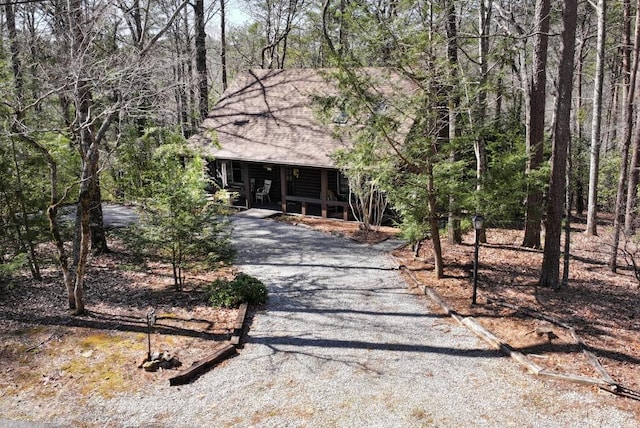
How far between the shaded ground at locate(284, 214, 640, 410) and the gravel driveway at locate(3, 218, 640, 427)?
2.14ft

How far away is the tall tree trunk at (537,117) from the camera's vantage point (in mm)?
10828

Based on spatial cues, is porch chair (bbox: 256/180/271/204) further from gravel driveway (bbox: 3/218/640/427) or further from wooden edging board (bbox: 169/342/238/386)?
wooden edging board (bbox: 169/342/238/386)

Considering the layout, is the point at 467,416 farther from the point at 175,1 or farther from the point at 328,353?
the point at 175,1

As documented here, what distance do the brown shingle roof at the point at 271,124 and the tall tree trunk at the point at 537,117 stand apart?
20.4 ft

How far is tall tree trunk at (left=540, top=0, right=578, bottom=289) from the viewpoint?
8.70 m

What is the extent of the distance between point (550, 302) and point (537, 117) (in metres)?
5.24

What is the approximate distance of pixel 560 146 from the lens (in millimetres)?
8953

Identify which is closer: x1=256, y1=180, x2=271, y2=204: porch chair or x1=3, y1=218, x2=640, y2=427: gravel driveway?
x1=3, y1=218, x2=640, y2=427: gravel driveway

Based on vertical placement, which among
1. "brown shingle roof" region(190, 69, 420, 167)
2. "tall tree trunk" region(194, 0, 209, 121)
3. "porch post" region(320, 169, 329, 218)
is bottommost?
"porch post" region(320, 169, 329, 218)

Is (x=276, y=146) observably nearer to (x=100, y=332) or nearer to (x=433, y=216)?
(x=433, y=216)

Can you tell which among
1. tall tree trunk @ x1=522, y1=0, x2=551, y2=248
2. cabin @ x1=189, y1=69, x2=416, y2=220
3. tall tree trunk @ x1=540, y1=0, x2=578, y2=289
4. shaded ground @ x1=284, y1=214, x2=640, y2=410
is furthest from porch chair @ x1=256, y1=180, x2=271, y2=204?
tall tree trunk @ x1=540, y1=0, x2=578, y2=289

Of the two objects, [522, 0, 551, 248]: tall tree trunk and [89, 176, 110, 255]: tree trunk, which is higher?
[522, 0, 551, 248]: tall tree trunk

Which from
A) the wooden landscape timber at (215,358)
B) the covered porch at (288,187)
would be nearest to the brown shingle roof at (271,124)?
the covered porch at (288,187)

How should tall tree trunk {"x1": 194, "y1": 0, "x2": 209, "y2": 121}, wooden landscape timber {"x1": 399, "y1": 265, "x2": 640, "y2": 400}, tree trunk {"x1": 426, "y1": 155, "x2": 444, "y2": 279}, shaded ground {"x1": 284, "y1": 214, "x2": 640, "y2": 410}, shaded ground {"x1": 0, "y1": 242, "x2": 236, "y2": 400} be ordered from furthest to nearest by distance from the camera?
tall tree trunk {"x1": 194, "y1": 0, "x2": 209, "y2": 121} < tree trunk {"x1": 426, "y1": 155, "x2": 444, "y2": 279} < shaded ground {"x1": 284, "y1": 214, "x2": 640, "y2": 410} < shaded ground {"x1": 0, "y1": 242, "x2": 236, "y2": 400} < wooden landscape timber {"x1": 399, "y1": 265, "x2": 640, "y2": 400}
